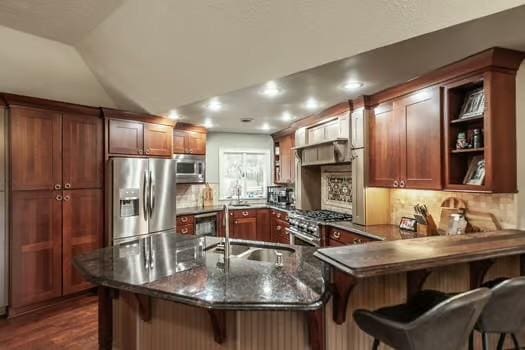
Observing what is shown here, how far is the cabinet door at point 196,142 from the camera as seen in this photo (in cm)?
Answer: 548

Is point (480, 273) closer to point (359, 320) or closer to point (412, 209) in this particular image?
point (359, 320)

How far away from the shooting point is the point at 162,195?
440 centimetres

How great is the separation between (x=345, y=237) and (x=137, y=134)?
121 inches

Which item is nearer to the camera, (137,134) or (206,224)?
(137,134)

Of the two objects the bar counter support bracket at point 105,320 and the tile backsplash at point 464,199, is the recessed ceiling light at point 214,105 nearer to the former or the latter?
the bar counter support bracket at point 105,320

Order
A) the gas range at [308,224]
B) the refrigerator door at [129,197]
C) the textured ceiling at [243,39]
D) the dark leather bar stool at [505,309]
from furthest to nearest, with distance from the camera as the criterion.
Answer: the gas range at [308,224] → the refrigerator door at [129,197] → the textured ceiling at [243,39] → the dark leather bar stool at [505,309]

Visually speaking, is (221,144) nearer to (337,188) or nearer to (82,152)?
(337,188)

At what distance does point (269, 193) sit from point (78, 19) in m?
4.59

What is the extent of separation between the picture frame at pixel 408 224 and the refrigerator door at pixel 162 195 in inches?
120

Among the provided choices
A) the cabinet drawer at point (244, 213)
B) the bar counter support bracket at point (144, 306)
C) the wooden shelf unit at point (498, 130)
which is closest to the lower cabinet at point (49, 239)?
the bar counter support bracket at point (144, 306)

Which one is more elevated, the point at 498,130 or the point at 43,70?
the point at 43,70

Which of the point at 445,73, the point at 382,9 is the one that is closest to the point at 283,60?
the point at 382,9

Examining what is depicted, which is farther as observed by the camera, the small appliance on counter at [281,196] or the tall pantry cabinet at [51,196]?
the small appliance on counter at [281,196]

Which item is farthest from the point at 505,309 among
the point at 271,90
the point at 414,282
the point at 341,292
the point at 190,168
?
the point at 190,168
